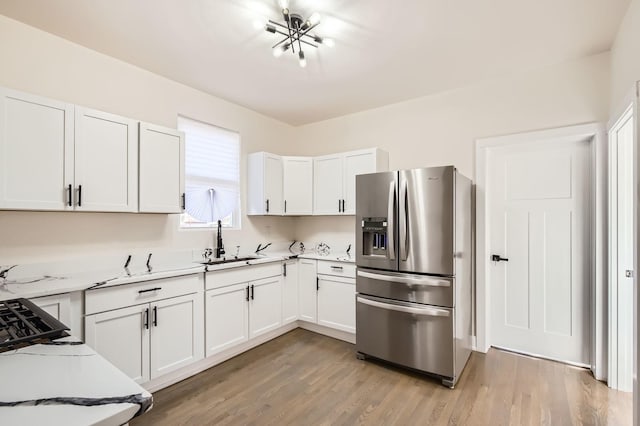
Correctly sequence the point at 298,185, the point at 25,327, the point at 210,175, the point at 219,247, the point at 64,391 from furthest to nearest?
the point at 298,185 < the point at 210,175 < the point at 219,247 < the point at 25,327 < the point at 64,391

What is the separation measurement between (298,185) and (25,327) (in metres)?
3.05

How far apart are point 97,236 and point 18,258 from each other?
487mm

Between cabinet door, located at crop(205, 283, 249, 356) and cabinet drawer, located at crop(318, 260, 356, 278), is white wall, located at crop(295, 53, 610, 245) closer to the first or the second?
cabinet drawer, located at crop(318, 260, 356, 278)

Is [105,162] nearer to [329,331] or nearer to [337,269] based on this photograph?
[337,269]

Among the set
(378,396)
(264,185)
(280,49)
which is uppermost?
(280,49)

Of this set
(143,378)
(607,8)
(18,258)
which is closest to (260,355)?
(143,378)

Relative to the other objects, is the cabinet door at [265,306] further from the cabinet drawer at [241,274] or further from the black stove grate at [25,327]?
the black stove grate at [25,327]

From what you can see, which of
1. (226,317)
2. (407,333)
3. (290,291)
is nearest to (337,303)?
(290,291)

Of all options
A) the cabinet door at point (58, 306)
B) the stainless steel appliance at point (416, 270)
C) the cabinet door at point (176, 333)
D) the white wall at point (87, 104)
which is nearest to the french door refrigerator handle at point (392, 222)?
the stainless steel appliance at point (416, 270)

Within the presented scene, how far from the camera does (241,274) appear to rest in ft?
10.1

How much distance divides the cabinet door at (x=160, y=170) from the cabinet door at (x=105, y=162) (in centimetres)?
6

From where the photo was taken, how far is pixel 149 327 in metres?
2.31

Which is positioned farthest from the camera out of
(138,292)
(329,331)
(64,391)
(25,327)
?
(329,331)

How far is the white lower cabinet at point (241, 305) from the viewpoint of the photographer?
2793 mm
